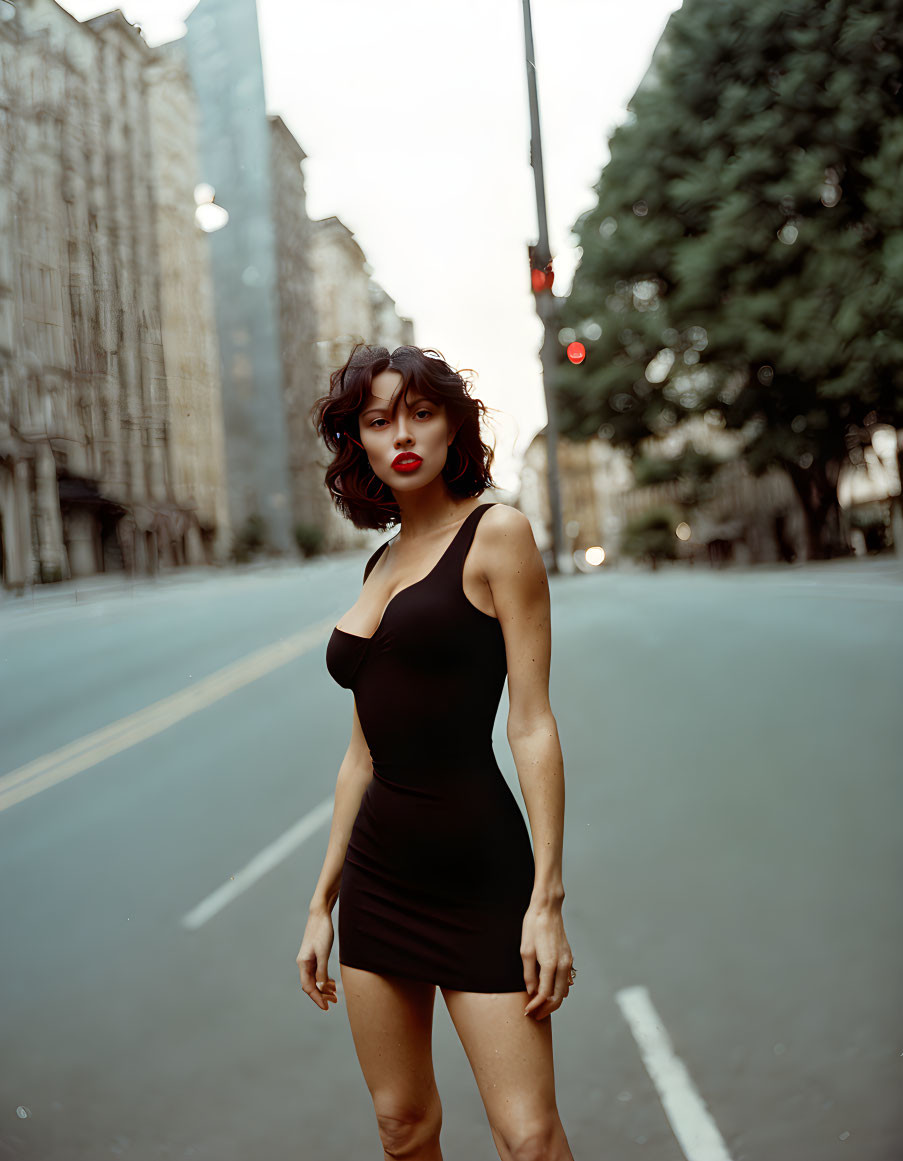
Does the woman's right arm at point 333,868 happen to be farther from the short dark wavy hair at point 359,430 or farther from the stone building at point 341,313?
the stone building at point 341,313

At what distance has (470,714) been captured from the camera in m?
1.22

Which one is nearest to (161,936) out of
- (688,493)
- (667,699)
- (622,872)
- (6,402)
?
(6,402)

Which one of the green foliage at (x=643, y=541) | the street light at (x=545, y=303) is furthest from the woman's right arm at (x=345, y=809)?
the green foliage at (x=643, y=541)

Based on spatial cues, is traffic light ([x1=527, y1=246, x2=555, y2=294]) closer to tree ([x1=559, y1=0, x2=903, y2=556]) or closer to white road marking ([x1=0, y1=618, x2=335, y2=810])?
tree ([x1=559, y1=0, x2=903, y2=556])

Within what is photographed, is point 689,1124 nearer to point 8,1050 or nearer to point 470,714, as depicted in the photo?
point 8,1050

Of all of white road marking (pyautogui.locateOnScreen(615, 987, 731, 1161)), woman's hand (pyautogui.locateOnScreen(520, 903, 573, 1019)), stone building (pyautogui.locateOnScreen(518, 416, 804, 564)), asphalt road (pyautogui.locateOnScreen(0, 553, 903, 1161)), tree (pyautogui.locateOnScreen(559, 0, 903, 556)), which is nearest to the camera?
woman's hand (pyautogui.locateOnScreen(520, 903, 573, 1019))

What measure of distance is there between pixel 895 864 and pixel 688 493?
7164mm

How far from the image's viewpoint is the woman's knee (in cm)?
130

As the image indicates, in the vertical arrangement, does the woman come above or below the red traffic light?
below

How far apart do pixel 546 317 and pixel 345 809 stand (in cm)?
115

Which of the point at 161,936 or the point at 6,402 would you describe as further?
the point at 161,936

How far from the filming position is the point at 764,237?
3607 mm

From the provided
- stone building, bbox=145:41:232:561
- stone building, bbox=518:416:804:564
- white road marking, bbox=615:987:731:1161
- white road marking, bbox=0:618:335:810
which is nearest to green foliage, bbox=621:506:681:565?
stone building, bbox=518:416:804:564

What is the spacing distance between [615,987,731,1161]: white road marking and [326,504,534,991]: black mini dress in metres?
1.67
